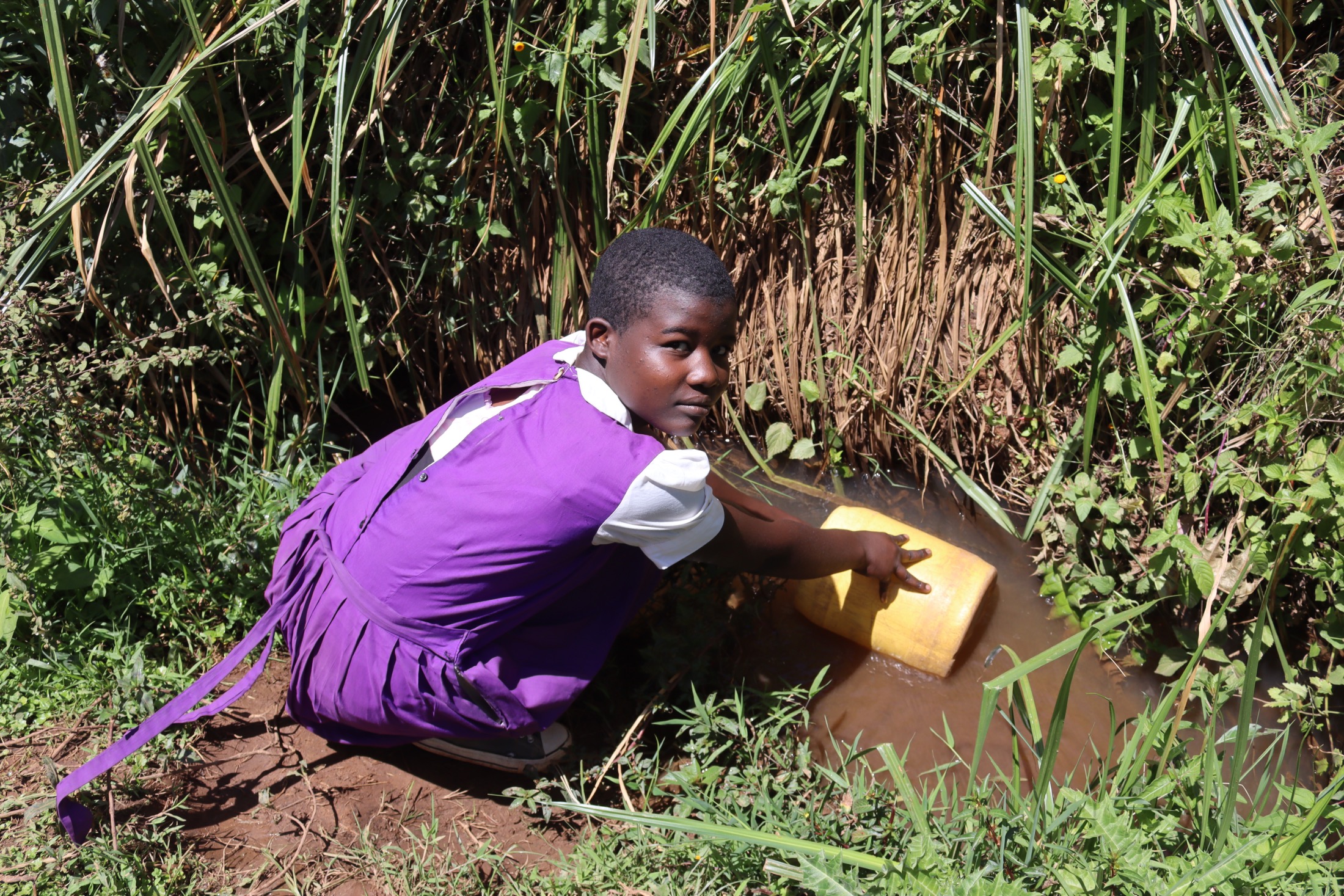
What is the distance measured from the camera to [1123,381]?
7.95 feet

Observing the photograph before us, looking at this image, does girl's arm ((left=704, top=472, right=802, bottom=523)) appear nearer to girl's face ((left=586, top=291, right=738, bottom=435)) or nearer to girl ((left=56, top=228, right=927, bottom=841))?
girl ((left=56, top=228, right=927, bottom=841))

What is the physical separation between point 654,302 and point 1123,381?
1.35 m

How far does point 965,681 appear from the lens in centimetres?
257

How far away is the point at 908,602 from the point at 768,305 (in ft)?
3.36

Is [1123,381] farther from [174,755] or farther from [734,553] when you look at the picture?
[174,755]

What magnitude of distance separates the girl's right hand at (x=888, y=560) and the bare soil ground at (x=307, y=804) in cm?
99

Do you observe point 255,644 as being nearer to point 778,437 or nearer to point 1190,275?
point 778,437

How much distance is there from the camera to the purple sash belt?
195 centimetres

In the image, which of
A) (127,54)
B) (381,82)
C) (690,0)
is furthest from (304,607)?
(690,0)

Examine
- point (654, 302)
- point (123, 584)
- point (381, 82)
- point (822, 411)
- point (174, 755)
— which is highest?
point (381, 82)

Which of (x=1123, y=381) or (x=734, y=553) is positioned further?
(x=1123, y=381)

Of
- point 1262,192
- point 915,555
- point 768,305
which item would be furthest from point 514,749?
point 1262,192

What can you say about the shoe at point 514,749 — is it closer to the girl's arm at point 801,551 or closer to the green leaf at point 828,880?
the girl's arm at point 801,551

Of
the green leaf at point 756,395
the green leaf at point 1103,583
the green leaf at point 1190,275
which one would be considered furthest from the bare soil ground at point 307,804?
the green leaf at point 1190,275
